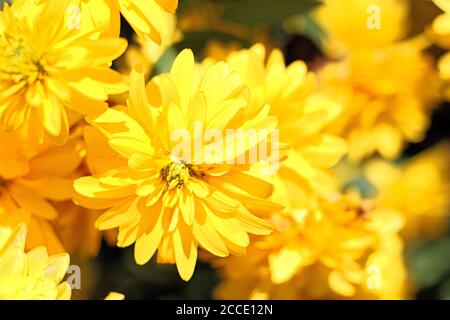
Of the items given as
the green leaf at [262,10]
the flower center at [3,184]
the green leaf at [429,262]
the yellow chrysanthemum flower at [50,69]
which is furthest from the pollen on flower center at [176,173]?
the green leaf at [429,262]

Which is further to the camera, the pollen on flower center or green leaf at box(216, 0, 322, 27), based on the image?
green leaf at box(216, 0, 322, 27)

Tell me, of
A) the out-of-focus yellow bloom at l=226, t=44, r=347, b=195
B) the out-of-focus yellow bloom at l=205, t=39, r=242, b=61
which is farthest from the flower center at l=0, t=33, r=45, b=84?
the out-of-focus yellow bloom at l=205, t=39, r=242, b=61

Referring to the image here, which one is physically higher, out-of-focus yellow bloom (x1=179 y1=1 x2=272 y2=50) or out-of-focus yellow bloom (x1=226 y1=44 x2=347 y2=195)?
out-of-focus yellow bloom (x1=179 y1=1 x2=272 y2=50)

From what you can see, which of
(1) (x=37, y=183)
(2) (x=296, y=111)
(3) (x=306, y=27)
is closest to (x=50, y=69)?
(1) (x=37, y=183)

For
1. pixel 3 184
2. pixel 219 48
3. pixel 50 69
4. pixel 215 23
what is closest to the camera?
pixel 50 69

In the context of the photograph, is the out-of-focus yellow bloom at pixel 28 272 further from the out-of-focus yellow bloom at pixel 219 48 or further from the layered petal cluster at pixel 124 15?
the out-of-focus yellow bloom at pixel 219 48

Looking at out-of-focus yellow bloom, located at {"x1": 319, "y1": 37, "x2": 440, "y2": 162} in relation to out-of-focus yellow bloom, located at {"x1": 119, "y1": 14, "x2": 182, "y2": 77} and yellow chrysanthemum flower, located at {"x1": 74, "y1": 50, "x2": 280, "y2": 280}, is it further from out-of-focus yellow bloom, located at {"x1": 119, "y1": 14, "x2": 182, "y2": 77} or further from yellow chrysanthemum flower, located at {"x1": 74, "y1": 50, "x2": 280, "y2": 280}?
yellow chrysanthemum flower, located at {"x1": 74, "y1": 50, "x2": 280, "y2": 280}

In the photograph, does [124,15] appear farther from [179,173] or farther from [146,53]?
[146,53]

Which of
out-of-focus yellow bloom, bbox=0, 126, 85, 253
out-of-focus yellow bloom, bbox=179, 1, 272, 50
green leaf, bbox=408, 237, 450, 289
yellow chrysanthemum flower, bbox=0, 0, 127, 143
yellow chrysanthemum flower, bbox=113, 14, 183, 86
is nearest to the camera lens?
yellow chrysanthemum flower, bbox=0, 0, 127, 143
